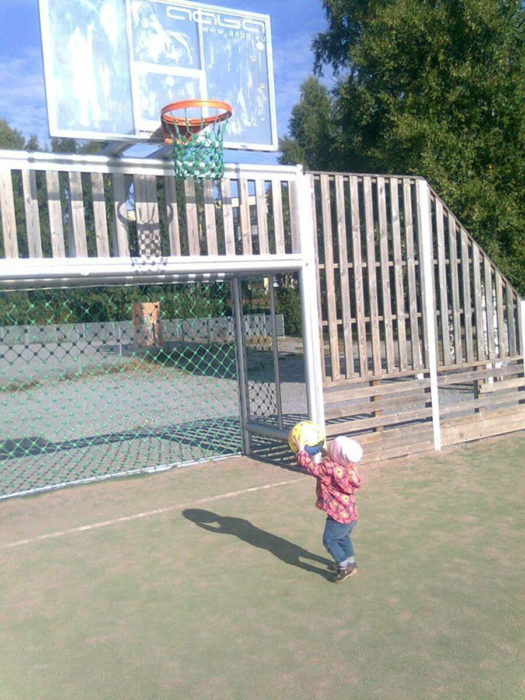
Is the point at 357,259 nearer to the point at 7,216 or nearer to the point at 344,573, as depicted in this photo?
the point at 7,216

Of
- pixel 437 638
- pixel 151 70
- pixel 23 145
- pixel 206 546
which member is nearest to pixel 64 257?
pixel 151 70

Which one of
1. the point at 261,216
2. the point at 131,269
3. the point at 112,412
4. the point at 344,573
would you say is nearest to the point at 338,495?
the point at 344,573

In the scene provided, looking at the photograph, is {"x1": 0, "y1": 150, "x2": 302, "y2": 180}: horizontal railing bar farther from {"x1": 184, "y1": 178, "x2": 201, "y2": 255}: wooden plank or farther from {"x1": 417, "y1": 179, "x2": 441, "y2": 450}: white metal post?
{"x1": 417, "y1": 179, "x2": 441, "y2": 450}: white metal post

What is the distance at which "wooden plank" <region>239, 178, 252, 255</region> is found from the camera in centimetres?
687

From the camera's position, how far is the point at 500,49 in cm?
1258

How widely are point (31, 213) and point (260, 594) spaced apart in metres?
3.60

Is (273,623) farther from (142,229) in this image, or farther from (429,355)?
(429,355)

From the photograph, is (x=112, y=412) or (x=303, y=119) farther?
(x=303, y=119)

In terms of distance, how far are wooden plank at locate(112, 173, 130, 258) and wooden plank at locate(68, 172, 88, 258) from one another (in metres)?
0.33

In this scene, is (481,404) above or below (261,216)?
below

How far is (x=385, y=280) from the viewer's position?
25.5 feet

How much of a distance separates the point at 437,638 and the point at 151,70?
518 centimetres

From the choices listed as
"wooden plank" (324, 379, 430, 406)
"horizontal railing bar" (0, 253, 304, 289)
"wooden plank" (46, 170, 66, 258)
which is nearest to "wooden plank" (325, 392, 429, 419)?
"wooden plank" (324, 379, 430, 406)

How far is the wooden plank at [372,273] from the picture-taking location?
25.1 feet
